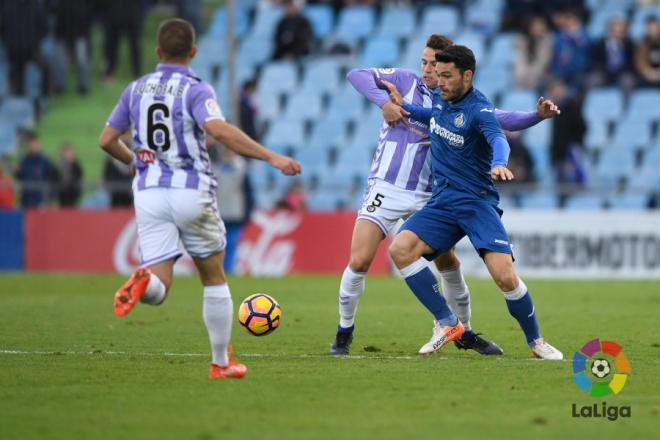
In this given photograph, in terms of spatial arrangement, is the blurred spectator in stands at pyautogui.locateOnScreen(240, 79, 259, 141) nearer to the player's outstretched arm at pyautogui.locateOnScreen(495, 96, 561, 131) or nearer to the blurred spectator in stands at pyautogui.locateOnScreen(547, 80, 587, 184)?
the blurred spectator in stands at pyautogui.locateOnScreen(547, 80, 587, 184)

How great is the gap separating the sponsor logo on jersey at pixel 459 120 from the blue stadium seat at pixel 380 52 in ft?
55.3

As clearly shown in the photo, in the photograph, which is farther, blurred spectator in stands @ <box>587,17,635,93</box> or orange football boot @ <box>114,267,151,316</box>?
blurred spectator in stands @ <box>587,17,635,93</box>

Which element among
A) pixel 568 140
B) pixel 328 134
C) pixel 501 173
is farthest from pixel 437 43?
pixel 328 134

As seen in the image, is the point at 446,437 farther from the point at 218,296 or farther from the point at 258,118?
the point at 258,118

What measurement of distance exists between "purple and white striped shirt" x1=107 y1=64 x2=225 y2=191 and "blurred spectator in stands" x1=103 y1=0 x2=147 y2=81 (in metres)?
17.5

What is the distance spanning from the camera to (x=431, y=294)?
9.91 meters

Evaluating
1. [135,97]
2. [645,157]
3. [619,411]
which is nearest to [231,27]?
[645,157]

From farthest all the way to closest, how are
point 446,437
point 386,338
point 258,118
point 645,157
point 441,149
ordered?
point 258,118 < point 645,157 < point 386,338 < point 441,149 < point 446,437

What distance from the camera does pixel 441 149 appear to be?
968cm

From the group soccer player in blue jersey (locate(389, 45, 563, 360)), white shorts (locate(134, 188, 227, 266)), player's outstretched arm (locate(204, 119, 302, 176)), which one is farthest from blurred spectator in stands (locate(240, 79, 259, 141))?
player's outstretched arm (locate(204, 119, 302, 176))

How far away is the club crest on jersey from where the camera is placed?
8.12m

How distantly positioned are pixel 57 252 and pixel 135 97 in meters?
14.4

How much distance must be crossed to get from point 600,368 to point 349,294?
229 centimetres

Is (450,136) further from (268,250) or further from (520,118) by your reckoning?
(268,250)
